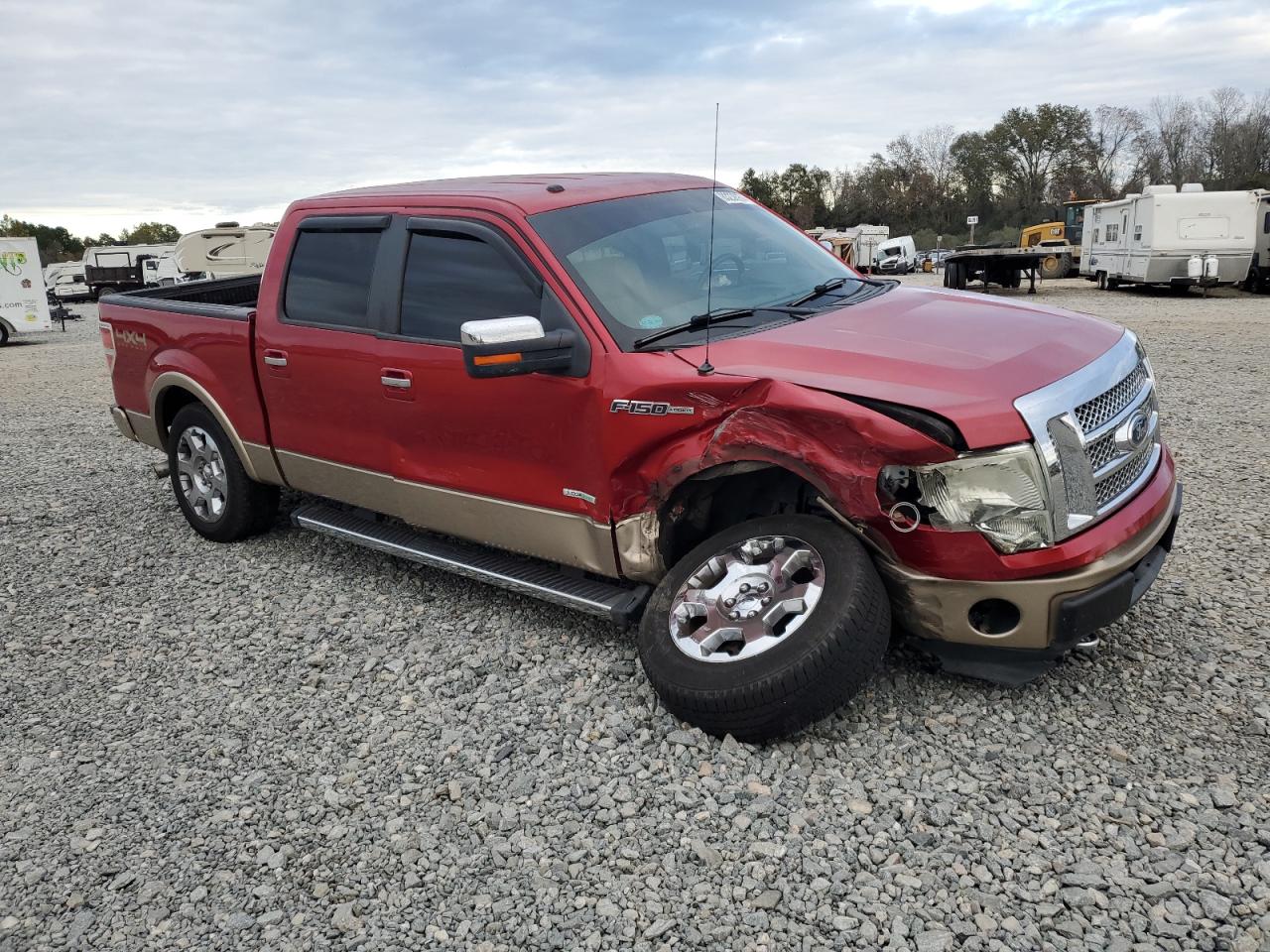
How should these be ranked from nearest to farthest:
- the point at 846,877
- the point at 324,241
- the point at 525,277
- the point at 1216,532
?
the point at 846,877 → the point at 525,277 → the point at 324,241 → the point at 1216,532

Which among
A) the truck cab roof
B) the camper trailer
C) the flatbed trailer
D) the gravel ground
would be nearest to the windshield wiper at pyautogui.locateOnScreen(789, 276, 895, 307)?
the truck cab roof

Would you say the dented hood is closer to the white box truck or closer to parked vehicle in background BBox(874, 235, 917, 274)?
the white box truck

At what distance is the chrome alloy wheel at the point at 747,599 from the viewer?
348cm

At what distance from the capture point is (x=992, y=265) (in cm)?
2617

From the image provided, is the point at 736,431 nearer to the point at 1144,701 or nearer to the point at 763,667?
the point at 763,667

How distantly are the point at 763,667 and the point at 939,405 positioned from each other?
39.6 inches

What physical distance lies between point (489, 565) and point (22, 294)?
25488 mm

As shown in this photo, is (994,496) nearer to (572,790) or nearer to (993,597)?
(993,597)

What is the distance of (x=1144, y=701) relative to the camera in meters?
3.61

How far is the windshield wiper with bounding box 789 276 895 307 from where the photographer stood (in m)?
4.27

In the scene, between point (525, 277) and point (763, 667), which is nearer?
point (763, 667)

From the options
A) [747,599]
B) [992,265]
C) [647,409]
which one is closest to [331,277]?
[647,409]

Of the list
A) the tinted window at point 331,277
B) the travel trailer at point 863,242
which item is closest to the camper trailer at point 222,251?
the tinted window at point 331,277

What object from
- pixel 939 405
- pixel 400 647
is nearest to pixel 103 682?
pixel 400 647
